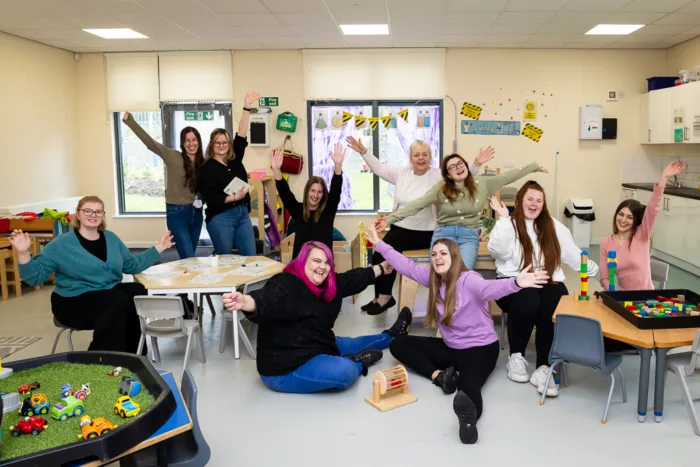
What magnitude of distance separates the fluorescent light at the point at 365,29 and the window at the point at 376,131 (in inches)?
53.6

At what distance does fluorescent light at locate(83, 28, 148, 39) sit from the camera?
7.61m

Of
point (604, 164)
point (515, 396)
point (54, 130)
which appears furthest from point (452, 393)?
point (54, 130)

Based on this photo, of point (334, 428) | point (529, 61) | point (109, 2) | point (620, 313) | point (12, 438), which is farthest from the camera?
point (529, 61)

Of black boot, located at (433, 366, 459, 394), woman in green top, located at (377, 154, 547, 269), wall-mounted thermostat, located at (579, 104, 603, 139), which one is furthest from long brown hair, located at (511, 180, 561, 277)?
wall-mounted thermostat, located at (579, 104, 603, 139)

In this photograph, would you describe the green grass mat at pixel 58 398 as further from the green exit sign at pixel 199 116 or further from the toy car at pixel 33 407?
the green exit sign at pixel 199 116

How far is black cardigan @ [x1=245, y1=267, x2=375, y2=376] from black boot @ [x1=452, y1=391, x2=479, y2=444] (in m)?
0.96

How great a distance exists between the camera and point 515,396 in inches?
148

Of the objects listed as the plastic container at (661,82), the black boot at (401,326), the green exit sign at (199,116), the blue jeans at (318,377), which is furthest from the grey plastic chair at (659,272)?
the green exit sign at (199,116)

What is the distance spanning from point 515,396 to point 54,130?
297 inches

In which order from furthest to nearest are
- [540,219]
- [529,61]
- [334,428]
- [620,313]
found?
[529,61], [540,219], [620,313], [334,428]

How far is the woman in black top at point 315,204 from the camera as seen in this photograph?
5320 millimetres

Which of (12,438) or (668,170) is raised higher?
(668,170)

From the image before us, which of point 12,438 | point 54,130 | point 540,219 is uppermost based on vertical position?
point 54,130

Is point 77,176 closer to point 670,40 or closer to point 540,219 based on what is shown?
point 540,219
